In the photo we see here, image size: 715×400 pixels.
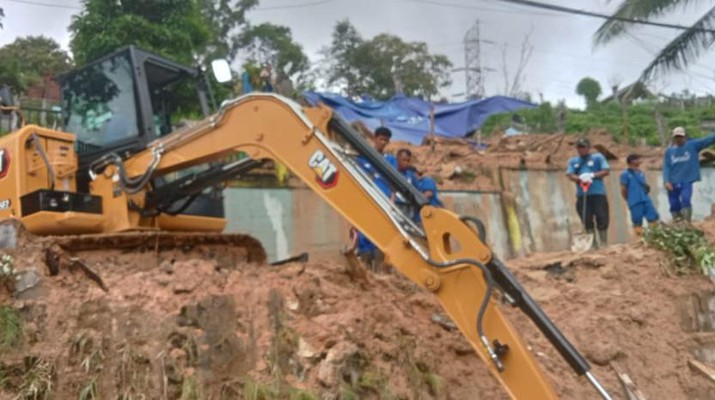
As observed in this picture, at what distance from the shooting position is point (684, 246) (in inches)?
332

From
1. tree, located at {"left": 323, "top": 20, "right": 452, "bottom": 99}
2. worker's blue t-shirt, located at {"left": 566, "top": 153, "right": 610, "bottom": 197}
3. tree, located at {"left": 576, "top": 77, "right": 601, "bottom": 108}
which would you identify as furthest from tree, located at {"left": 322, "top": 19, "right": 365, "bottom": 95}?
worker's blue t-shirt, located at {"left": 566, "top": 153, "right": 610, "bottom": 197}

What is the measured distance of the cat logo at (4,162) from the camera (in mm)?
7168

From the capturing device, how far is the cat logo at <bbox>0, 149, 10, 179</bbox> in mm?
7168

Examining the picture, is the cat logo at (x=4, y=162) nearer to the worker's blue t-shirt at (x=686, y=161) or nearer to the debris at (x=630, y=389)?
the debris at (x=630, y=389)

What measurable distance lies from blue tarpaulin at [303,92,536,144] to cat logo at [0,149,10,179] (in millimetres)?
12372

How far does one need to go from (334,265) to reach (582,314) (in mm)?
2361

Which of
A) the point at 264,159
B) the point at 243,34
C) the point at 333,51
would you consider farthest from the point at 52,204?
the point at 333,51

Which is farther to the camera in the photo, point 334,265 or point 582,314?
point 582,314

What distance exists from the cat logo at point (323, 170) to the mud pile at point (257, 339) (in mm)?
908

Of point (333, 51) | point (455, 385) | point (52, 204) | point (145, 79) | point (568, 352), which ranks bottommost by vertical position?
point (455, 385)

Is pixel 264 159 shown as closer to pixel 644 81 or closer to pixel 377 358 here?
pixel 377 358

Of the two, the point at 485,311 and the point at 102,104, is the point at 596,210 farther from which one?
the point at 102,104

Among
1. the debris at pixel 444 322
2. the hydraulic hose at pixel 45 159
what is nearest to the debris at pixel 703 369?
the debris at pixel 444 322

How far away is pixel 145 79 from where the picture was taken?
7.54m
